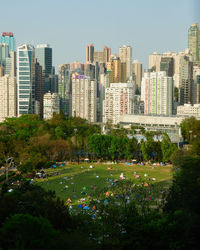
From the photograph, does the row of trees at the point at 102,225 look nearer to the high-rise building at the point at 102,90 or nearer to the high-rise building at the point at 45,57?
the high-rise building at the point at 102,90

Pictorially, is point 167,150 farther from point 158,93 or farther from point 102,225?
point 158,93

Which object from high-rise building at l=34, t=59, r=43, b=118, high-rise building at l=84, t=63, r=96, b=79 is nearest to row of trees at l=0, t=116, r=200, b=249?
high-rise building at l=34, t=59, r=43, b=118

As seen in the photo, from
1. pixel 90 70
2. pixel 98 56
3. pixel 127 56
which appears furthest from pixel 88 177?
pixel 98 56

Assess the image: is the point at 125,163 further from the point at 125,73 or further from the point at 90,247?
the point at 125,73

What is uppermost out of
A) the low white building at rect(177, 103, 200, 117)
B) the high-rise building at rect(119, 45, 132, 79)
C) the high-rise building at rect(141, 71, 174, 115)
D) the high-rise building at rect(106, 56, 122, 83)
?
the high-rise building at rect(119, 45, 132, 79)

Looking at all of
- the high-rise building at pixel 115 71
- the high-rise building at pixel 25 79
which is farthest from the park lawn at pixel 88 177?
the high-rise building at pixel 115 71

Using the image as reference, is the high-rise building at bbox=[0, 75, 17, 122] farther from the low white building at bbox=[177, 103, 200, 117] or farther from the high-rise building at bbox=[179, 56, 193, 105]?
the high-rise building at bbox=[179, 56, 193, 105]
